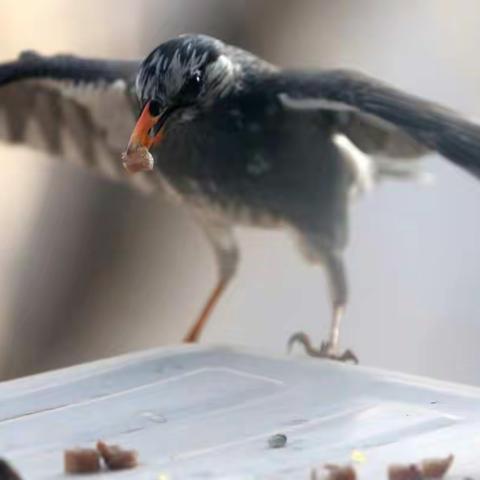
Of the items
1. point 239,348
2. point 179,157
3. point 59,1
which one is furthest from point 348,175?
point 59,1

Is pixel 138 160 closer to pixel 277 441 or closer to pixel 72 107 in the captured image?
pixel 277 441

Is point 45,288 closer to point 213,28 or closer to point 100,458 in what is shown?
point 213,28

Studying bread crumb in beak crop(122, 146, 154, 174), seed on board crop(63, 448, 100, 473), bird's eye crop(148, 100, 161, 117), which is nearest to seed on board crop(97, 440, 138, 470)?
seed on board crop(63, 448, 100, 473)

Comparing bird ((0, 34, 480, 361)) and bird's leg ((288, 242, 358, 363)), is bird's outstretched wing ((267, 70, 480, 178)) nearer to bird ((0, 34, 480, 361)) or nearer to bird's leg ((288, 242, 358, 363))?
bird ((0, 34, 480, 361))

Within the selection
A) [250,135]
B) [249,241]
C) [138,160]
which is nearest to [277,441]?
[138,160]

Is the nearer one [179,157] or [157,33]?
[179,157]

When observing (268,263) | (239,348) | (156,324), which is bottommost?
(156,324)

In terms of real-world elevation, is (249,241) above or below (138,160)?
below
